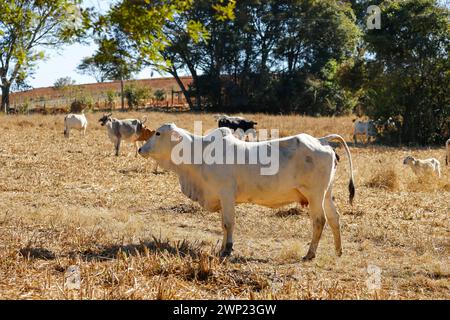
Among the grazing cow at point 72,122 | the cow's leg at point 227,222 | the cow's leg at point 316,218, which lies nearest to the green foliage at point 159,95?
the grazing cow at point 72,122

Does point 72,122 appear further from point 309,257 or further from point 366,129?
point 309,257

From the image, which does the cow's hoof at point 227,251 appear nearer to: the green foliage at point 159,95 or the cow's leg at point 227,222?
the cow's leg at point 227,222

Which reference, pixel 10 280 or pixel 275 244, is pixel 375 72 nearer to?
pixel 275 244

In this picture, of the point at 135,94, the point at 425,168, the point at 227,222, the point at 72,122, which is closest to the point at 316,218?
the point at 227,222

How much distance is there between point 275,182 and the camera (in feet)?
20.7

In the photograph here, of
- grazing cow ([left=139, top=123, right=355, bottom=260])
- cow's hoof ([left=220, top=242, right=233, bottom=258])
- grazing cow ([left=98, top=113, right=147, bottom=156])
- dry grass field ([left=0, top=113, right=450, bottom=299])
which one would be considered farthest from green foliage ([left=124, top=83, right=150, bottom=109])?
cow's hoof ([left=220, top=242, right=233, bottom=258])

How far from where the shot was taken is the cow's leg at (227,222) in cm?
621

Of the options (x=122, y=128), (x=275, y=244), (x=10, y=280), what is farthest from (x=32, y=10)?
(x=122, y=128)

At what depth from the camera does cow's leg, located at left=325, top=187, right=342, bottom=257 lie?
6484 millimetres

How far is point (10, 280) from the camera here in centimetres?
471

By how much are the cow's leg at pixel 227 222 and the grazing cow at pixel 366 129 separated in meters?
18.3

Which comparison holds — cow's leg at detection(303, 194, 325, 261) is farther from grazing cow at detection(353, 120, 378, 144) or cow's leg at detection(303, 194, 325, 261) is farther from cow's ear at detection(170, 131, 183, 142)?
grazing cow at detection(353, 120, 378, 144)

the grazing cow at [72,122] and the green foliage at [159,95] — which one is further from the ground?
the green foliage at [159,95]

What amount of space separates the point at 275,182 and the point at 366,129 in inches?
731
